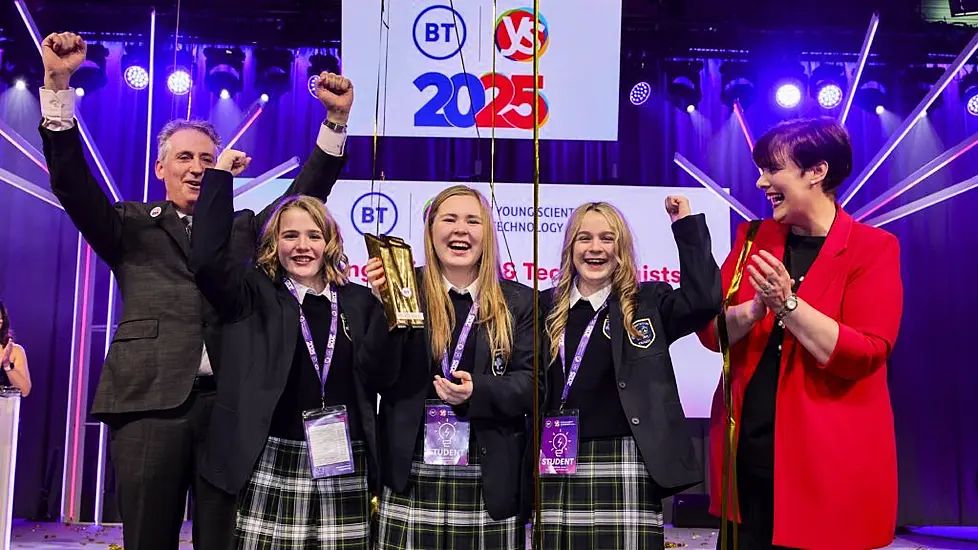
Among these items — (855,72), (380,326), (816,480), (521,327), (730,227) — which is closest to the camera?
(816,480)

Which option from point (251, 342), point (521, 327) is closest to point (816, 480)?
point (521, 327)

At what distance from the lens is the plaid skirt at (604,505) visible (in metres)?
2.14

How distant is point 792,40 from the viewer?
5617 millimetres

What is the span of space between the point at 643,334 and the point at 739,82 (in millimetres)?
3931

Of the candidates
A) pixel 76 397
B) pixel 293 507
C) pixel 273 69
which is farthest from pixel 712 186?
pixel 76 397

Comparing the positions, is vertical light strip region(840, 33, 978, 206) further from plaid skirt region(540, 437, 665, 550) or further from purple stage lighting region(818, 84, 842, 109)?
plaid skirt region(540, 437, 665, 550)

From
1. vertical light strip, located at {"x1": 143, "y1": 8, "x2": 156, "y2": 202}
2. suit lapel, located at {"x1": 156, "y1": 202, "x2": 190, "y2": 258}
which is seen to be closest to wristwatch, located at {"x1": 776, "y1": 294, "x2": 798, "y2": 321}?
suit lapel, located at {"x1": 156, "y1": 202, "x2": 190, "y2": 258}

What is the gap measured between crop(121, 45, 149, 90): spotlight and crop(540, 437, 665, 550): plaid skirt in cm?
457

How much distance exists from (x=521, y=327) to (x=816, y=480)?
832 millimetres

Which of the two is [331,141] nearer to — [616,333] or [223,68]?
[616,333]

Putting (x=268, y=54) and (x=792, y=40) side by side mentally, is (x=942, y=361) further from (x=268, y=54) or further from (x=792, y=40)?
(x=268, y=54)

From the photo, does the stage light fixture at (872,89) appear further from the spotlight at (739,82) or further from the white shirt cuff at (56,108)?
the white shirt cuff at (56,108)

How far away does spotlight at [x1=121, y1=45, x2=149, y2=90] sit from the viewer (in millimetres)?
5594

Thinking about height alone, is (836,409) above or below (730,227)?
below
